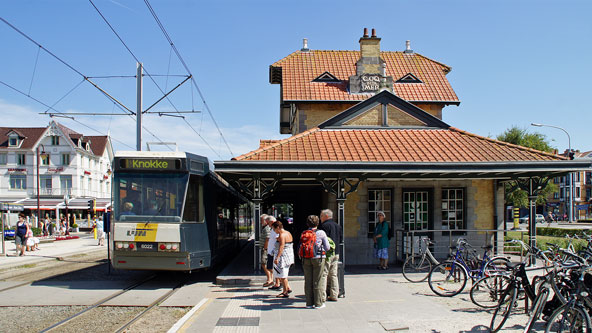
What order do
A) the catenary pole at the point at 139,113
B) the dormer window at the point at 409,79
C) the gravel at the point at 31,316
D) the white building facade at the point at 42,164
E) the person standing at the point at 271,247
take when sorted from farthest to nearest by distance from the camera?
the white building facade at the point at 42,164 → the dormer window at the point at 409,79 → the catenary pole at the point at 139,113 → the person standing at the point at 271,247 → the gravel at the point at 31,316

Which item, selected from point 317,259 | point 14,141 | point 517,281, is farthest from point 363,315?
point 14,141

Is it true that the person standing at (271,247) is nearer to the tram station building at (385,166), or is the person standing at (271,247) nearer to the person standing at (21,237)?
the tram station building at (385,166)

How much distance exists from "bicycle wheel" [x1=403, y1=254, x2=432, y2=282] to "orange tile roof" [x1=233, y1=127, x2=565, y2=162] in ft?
8.04

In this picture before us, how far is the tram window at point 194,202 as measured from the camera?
36.0 ft

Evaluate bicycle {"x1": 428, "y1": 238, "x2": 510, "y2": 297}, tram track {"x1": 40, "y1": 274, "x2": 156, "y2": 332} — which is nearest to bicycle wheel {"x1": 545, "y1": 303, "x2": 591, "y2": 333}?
bicycle {"x1": 428, "y1": 238, "x2": 510, "y2": 297}

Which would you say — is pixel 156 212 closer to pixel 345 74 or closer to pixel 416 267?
pixel 416 267

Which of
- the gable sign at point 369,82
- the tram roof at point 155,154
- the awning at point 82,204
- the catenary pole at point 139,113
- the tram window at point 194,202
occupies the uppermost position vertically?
the gable sign at point 369,82

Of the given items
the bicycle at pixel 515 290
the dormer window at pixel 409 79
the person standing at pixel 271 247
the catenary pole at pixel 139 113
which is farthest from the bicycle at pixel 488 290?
the dormer window at pixel 409 79

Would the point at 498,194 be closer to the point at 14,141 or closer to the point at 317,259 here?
the point at 317,259

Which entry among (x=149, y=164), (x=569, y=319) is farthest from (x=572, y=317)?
(x=149, y=164)

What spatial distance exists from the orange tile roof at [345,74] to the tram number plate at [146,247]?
9.67m

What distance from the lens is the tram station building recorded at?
11664 millimetres

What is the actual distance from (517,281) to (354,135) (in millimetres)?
A: 8211

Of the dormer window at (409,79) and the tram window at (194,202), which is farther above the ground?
the dormer window at (409,79)
